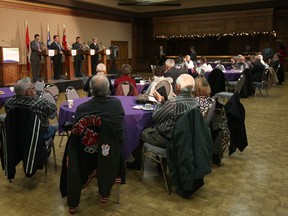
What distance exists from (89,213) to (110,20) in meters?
14.5

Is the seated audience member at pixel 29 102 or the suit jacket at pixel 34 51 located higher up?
the suit jacket at pixel 34 51

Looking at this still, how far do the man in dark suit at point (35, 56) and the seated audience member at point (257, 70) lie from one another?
6962mm

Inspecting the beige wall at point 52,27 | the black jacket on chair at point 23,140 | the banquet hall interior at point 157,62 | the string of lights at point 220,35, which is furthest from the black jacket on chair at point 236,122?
the string of lights at point 220,35

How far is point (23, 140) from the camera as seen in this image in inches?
119

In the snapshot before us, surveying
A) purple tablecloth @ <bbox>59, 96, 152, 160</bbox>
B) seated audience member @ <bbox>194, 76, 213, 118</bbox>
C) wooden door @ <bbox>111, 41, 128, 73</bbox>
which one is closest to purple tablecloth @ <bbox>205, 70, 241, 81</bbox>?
seated audience member @ <bbox>194, 76, 213, 118</bbox>

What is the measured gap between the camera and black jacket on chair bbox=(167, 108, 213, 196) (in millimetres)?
2826

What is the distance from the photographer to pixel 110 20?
16062 millimetres

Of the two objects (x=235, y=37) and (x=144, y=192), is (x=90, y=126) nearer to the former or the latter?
(x=144, y=192)

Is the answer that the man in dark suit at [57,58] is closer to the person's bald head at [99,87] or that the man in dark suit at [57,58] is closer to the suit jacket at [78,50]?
the suit jacket at [78,50]

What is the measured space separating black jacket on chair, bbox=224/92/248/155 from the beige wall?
370 inches

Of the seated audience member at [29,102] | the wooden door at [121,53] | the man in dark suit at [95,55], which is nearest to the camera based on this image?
the seated audience member at [29,102]

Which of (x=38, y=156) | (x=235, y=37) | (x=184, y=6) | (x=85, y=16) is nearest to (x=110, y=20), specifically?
(x=85, y=16)

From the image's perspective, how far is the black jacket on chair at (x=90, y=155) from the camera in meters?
2.53

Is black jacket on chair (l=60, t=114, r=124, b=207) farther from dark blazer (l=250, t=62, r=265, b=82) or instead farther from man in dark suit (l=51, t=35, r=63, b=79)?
man in dark suit (l=51, t=35, r=63, b=79)
